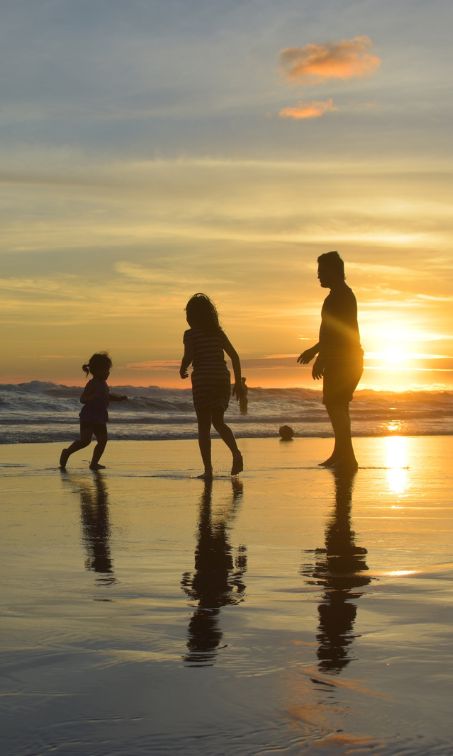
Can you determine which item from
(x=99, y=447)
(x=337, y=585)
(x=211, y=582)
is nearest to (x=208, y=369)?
(x=99, y=447)

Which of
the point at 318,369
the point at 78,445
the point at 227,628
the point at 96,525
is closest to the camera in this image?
the point at 227,628

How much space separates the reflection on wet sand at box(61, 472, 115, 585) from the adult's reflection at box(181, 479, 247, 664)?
0.43 meters

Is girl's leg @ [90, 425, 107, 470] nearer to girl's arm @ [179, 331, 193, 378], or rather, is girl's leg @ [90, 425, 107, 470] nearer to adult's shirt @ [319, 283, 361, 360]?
girl's arm @ [179, 331, 193, 378]

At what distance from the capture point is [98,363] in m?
12.8

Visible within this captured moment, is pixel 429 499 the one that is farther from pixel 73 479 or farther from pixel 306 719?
pixel 306 719

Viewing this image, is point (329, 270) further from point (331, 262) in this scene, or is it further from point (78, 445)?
point (78, 445)

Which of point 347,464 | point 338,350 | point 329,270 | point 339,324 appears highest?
point 329,270

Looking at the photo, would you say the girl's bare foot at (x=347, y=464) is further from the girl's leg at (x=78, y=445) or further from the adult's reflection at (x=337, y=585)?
the adult's reflection at (x=337, y=585)

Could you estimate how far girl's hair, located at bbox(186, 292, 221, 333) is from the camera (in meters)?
10.8

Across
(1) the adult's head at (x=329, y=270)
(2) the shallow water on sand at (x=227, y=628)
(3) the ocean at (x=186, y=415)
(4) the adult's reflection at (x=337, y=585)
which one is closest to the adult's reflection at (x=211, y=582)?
(2) the shallow water on sand at (x=227, y=628)

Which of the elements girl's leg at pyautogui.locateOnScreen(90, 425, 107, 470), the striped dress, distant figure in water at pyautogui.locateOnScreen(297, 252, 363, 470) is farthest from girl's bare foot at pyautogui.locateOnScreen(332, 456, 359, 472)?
girl's leg at pyautogui.locateOnScreen(90, 425, 107, 470)

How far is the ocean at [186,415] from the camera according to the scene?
69.8ft

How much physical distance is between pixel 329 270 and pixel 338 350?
0.88 meters

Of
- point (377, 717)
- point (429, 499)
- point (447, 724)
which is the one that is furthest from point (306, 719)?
point (429, 499)
